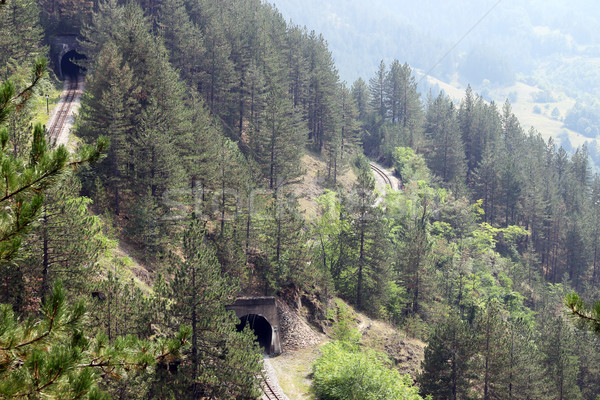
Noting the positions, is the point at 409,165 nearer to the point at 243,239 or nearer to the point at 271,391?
the point at 243,239

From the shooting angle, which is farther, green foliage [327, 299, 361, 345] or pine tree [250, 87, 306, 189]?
pine tree [250, 87, 306, 189]

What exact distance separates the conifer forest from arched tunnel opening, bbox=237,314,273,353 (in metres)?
0.38

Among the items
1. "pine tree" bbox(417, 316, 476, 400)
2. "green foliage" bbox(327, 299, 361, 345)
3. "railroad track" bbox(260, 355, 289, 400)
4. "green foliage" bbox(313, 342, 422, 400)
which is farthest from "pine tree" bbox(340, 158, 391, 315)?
"railroad track" bbox(260, 355, 289, 400)

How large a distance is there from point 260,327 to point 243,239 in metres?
7.04

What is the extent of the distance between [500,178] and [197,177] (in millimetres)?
57954

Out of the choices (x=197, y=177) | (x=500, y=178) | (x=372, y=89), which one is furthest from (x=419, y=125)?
(x=197, y=177)

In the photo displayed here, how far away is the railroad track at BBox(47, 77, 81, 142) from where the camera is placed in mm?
42116

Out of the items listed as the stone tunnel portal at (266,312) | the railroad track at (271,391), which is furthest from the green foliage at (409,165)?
the railroad track at (271,391)

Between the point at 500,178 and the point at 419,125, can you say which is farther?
the point at 419,125

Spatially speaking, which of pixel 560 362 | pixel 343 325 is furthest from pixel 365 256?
pixel 560 362

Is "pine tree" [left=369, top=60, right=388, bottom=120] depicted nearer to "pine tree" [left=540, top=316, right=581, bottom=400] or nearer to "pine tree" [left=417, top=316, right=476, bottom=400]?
"pine tree" [left=540, top=316, right=581, bottom=400]

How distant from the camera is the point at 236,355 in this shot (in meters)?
23.1

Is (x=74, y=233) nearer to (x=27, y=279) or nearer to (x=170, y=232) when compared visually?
(x=27, y=279)

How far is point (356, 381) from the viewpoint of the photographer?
26.9 meters
